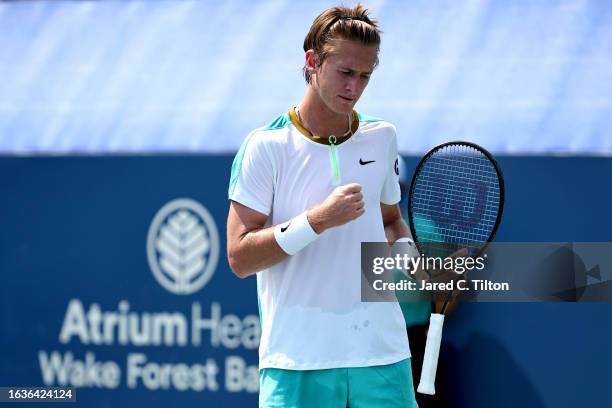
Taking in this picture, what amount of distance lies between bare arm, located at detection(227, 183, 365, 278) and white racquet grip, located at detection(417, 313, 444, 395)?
1.68 feet

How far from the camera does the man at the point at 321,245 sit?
8.41 feet

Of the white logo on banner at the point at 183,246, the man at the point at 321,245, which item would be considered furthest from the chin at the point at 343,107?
the white logo on banner at the point at 183,246

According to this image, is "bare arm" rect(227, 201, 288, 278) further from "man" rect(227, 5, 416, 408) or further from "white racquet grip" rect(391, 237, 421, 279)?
"white racquet grip" rect(391, 237, 421, 279)

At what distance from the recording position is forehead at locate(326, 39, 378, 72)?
2.56m

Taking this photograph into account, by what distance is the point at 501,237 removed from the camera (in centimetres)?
434

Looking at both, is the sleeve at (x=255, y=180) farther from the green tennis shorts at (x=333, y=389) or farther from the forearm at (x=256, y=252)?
the green tennis shorts at (x=333, y=389)

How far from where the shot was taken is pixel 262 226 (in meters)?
2.63

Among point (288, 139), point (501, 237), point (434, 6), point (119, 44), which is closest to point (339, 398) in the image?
point (288, 139)

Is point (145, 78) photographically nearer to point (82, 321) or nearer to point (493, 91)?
point (82, 321)

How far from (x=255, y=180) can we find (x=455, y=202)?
87cm

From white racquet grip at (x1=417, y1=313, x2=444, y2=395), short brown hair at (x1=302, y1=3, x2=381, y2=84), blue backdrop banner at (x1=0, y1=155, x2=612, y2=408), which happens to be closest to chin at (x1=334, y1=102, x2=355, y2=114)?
short brown hair at (x1=302, y1=3, x2=381, y2=84)

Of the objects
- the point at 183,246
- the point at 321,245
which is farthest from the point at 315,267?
the point at 183,246

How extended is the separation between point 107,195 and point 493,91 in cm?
191

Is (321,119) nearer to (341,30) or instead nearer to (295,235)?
(341,30)
